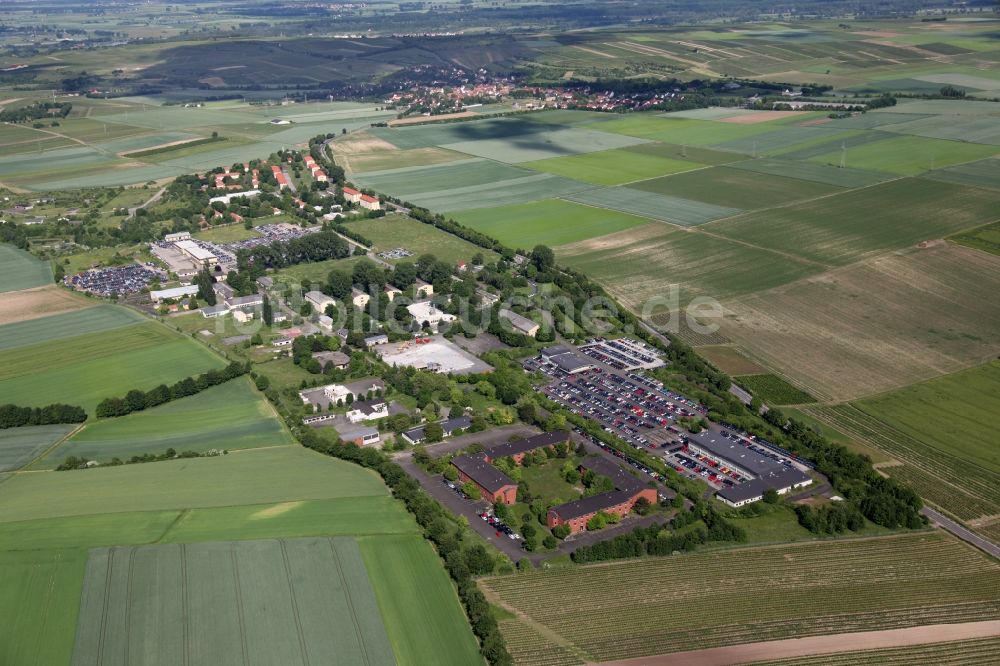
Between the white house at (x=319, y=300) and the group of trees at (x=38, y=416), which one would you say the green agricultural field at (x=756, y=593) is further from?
the white house at (x=319, y=300)

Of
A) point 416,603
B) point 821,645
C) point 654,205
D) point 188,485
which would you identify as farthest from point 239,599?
point 654,205

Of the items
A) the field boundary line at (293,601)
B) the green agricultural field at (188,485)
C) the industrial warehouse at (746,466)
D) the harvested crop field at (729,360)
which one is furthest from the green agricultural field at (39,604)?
the harvested crop field at (729,360)

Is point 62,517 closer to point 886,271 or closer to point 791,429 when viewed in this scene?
point 791,429

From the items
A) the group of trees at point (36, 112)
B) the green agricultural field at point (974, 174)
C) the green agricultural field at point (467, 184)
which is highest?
the green agricultural field at point (974, 174)

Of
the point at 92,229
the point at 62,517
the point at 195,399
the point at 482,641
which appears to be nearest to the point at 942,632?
the point at 482,641

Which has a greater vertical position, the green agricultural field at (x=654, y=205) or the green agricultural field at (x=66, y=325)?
the green agricultural field at (x=654, y=205)

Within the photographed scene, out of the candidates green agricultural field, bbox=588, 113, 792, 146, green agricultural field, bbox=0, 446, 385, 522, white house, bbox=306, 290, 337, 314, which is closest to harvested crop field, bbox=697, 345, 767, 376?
green agricultural field, bbox=0, 446, 385, 522
